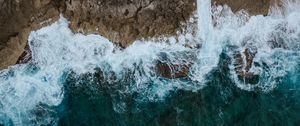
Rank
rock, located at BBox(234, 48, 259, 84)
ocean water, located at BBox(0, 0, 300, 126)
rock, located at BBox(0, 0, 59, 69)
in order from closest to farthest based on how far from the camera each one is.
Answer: rock, located at BBox(0, 0, 59, 69) → ocean water, located at BBox(0, 0, 300, 126) → rock, located at BBox(234, 48, 259, 84)

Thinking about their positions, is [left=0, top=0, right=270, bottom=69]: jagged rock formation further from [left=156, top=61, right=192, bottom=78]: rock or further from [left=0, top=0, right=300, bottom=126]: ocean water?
[left=156, top=61, right=192, bottom=78]: rock

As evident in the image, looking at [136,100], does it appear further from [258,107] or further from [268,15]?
[268,15]

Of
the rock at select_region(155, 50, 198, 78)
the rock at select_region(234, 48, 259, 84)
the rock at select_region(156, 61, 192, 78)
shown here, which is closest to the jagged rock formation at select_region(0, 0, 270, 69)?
the rock at select_region(155, 50, 198, 78)

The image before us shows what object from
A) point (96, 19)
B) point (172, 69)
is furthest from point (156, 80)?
point (96, 19)

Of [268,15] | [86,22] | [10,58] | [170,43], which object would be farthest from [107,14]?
[268,15]

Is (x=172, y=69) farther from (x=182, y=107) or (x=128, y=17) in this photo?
(x=128, y=17)
